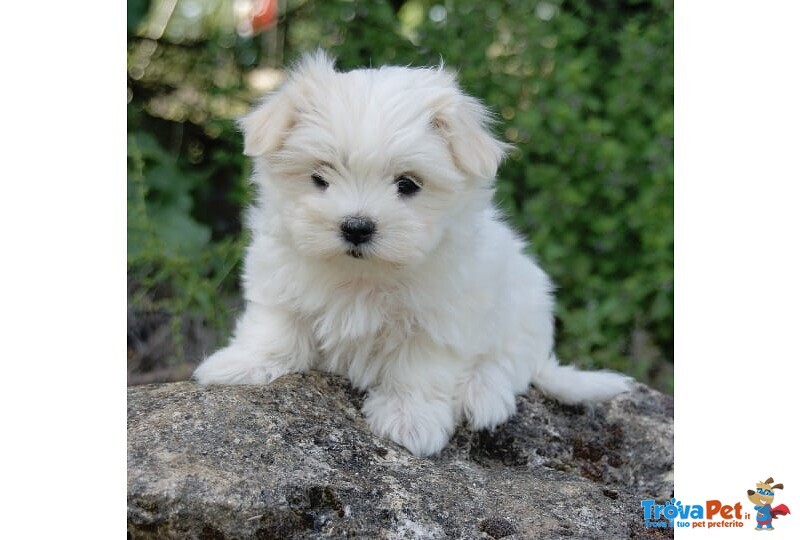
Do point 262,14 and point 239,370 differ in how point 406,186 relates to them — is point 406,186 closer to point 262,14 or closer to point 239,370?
point 239,370

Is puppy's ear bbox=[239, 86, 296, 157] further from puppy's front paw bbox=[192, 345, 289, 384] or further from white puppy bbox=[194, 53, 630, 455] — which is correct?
puppy's front paw bbox=[192, 345, 289, 384]

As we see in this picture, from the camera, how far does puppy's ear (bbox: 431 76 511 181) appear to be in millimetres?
2986

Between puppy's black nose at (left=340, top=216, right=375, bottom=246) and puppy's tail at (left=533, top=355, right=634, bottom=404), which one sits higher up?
puppy's black nose at (left=340, top=216, right=375, bottom=246)

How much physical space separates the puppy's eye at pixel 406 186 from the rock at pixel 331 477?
85 centimetres

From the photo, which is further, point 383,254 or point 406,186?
point 406,186

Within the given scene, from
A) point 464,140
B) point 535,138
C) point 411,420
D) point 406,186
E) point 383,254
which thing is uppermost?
point 535,138

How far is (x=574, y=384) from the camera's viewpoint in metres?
3.69

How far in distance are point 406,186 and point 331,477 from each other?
1.04 meters

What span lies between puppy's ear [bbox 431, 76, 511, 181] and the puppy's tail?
114 cm

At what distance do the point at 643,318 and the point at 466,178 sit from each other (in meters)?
3.03
